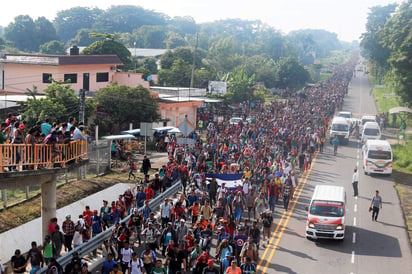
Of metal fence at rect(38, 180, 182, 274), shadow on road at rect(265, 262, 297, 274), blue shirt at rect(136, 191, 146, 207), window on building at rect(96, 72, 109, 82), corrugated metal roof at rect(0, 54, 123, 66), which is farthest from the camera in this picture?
window on building at rect(96, 72, 109, 82)

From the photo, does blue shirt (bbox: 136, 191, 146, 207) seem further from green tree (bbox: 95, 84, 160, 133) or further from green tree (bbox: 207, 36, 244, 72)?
green tree (bbox: 207, 36, 244, 72)

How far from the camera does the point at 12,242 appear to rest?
61.4ft

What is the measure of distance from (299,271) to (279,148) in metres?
19.0

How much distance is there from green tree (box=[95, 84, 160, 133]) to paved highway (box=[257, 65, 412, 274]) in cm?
1246

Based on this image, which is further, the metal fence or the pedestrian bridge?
the metal fence

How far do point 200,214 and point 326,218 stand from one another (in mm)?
4338

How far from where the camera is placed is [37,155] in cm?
1633

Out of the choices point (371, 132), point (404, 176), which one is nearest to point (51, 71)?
point (371, 132)

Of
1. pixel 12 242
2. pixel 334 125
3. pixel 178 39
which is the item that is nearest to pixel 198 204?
pixel 12 242

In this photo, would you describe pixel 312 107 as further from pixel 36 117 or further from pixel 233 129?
pixel 36 117

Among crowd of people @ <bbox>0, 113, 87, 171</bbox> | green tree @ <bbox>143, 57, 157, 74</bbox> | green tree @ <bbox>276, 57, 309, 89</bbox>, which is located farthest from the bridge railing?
green tree @ <bbox>276, 57, 309, 89</bbox>

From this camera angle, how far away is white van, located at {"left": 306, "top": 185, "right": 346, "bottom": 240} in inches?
832

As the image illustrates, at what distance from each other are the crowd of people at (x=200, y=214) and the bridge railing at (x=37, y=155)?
1830 millimetres

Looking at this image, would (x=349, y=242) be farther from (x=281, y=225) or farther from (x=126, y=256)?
(x=126, y=256)
